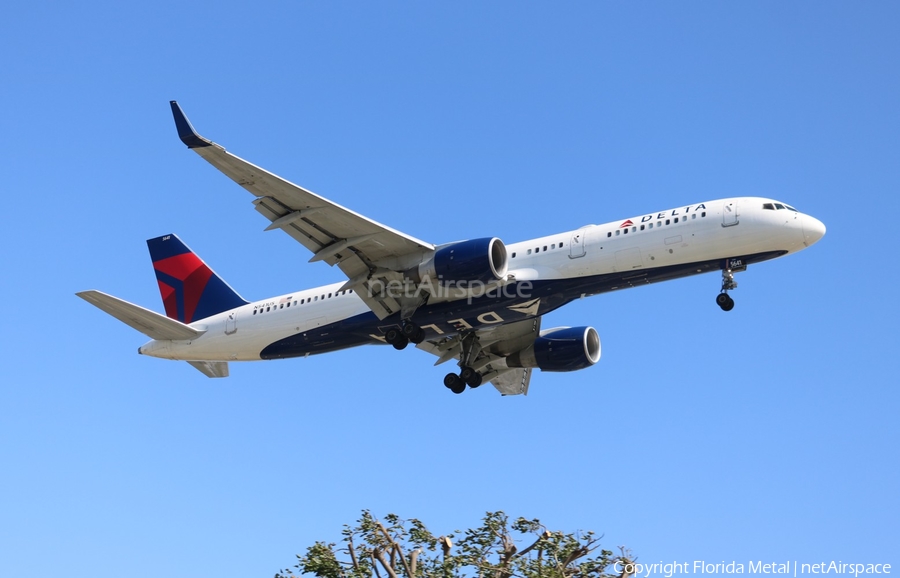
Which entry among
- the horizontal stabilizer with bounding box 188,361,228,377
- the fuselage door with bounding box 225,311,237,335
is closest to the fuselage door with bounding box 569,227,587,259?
the fuselage door with bounding box 225,311,237,335

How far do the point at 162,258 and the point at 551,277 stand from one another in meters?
17.4

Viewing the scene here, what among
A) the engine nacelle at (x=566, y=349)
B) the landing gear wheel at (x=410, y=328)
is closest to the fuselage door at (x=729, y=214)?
the engine nacelle at (x=566, y=349)

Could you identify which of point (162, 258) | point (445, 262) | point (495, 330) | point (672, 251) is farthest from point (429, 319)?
point (162, 258)

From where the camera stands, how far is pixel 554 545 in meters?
25.4

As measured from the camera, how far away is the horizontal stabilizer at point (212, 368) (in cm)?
3809

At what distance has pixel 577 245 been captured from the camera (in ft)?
104

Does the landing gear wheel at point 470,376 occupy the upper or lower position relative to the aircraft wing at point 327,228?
lower

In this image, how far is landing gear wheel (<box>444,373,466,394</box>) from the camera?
1483 inches

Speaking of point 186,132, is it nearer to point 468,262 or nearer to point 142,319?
point 468,262

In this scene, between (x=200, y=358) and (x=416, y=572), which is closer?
(x=416, y=572)

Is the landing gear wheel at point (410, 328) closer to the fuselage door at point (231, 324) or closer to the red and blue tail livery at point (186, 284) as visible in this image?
the fuselage door at point (231, 324)

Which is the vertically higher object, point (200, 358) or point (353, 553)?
point (200, 358)

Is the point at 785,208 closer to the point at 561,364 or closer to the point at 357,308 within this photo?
the point at 561,364

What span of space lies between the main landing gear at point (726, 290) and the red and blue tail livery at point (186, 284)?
17.3 meters
